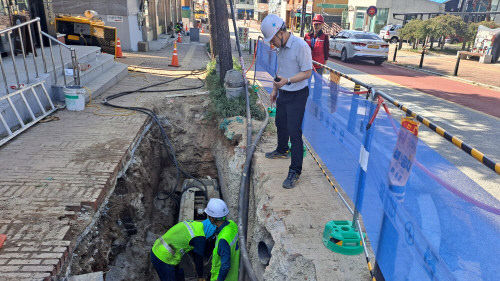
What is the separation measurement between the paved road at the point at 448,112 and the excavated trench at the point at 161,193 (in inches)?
151

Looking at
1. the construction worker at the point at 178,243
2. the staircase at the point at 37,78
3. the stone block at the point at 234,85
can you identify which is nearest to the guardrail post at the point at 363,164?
the construction worker at the point at 178,243

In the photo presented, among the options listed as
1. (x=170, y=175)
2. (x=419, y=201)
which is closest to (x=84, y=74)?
(x=170, y=175)

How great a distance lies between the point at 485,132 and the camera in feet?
26.2

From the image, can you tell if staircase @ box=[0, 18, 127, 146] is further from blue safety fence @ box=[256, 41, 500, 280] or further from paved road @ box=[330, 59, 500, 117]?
paved road @ box=[330, 59, 500, 117]

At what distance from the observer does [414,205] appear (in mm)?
2375

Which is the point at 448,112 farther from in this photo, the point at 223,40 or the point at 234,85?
the point at 223,40

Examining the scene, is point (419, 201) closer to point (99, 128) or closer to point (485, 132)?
point (99, 128)

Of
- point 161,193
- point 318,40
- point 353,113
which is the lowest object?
point 161,193

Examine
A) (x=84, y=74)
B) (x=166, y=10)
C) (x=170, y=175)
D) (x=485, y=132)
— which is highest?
(x=166, y=10)

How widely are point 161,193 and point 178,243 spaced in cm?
277

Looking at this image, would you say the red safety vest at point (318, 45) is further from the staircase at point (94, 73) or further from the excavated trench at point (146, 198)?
the staircase at point (94, 73)

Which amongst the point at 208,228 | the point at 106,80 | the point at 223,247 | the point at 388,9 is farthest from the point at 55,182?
the point at 388,9

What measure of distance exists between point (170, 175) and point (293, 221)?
4.46 m

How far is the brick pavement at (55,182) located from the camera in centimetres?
339
